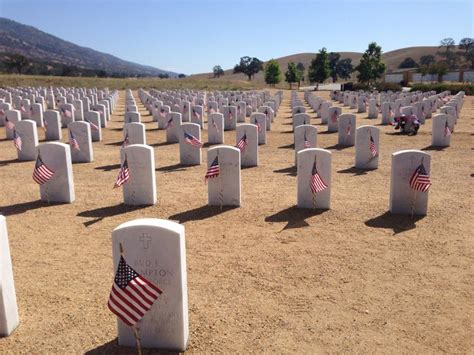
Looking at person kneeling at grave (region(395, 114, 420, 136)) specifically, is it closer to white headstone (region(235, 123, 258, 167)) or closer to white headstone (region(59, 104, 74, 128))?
white headstone (region(235, 123, 258, 167))

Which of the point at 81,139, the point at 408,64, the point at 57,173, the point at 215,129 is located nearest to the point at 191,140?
the point at 81,139

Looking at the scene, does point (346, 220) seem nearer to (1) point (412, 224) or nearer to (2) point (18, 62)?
(1) point (412, 224)

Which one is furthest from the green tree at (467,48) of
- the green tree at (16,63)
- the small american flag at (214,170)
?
the small american flag at (214,170)

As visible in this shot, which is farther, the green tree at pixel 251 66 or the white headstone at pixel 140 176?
the green tree at pixel 251 66

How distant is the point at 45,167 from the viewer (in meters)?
9.29

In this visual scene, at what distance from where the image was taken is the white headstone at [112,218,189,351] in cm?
439

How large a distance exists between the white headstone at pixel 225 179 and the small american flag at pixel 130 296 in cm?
518

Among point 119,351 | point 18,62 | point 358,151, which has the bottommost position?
point 119,351

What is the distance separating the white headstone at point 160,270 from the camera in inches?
173

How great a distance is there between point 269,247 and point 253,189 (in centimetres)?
358

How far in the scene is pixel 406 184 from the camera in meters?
8.66

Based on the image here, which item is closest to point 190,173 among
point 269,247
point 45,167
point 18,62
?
point 45,167

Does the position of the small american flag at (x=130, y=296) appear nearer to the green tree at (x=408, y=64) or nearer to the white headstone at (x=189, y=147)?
the white headstone at (x=189, y=147)

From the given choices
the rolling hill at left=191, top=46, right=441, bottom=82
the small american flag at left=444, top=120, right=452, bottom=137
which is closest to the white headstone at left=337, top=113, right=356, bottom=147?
the small american flag at left=444, top=120, right=452, bottom=137
